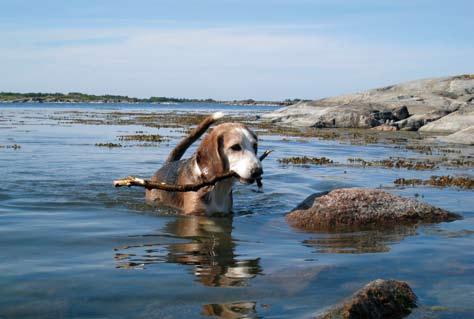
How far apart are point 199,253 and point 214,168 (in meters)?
1.97

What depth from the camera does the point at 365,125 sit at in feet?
134

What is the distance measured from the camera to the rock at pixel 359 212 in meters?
8.59

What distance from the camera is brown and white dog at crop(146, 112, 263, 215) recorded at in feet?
26.5

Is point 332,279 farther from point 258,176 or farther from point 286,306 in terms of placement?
point 258,176

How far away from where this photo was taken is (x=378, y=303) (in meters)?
4.81

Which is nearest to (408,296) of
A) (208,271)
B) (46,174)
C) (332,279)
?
(332,279)

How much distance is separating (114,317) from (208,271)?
1.46 metres

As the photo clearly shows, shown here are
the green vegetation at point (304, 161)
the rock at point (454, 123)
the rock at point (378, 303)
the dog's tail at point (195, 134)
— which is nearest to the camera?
the rock at point (378, 303)

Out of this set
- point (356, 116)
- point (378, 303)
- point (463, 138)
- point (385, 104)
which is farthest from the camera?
point (385, 104)

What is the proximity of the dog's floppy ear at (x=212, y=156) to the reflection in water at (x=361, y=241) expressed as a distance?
159cm

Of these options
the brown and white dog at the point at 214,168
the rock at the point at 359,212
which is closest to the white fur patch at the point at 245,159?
the brown and white dog at the point at 214,168

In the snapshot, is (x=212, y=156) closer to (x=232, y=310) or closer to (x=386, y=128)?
(x=232, y=310)

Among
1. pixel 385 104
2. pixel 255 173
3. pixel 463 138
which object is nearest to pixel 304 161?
pixel 255 173

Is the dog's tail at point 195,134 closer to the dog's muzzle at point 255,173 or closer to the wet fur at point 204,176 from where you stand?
the wet fur at point 204,176
